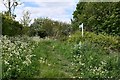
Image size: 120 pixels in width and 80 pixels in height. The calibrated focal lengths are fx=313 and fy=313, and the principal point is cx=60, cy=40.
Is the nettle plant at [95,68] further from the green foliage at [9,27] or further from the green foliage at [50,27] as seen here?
the green foliage at [50,27]

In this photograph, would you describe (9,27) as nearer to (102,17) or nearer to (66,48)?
(66,48)

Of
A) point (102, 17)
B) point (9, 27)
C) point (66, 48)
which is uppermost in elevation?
point (102, 17)

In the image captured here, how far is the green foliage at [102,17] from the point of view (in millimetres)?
17812

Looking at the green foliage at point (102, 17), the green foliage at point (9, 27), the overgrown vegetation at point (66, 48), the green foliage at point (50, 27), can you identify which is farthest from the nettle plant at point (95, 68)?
the green foliage at point (50, 27)

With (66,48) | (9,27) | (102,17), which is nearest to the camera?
(66,48)

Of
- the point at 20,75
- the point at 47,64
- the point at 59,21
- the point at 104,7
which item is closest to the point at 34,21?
the point at 59,21

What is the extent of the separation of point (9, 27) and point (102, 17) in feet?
22.9

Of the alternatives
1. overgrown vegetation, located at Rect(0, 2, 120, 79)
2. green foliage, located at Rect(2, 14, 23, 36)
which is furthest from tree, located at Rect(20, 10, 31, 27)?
green foliage, located at Rect(2, 14, 23, 36)

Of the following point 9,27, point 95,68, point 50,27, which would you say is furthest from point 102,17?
point 95,68

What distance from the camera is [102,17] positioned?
62.1 ft

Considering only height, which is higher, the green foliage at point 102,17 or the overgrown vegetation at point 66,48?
the green foliage at point 102,17

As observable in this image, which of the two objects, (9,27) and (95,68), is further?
(9,27)

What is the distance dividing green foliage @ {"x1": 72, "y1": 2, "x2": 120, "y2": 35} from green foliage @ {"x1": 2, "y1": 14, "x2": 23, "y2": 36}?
5093 millimetres

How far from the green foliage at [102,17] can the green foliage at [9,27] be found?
5.09 metres
